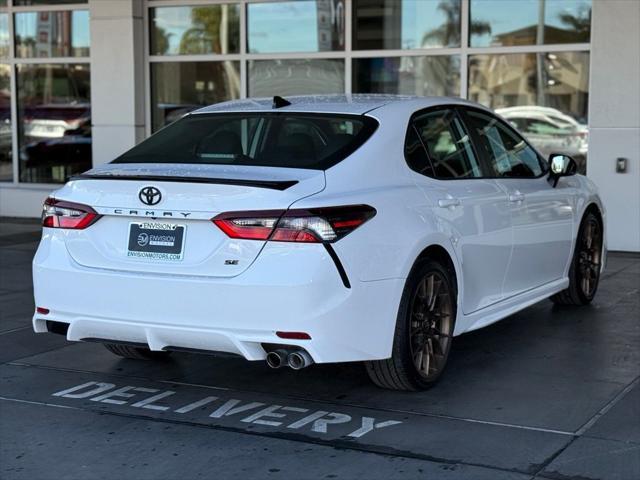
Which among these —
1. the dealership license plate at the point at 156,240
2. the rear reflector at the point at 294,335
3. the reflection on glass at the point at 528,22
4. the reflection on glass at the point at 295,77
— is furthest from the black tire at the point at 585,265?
the reflection on glass at the point at 295,77

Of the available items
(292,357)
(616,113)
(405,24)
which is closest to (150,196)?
(292,357)

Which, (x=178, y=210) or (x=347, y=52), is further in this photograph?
(x=347, y=52)

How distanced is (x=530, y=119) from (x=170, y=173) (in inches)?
308

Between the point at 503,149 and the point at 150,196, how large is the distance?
2.80 m

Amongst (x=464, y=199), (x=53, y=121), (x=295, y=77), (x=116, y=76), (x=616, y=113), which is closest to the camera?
(x=464, y=199)

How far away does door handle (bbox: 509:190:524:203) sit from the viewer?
6.55 metres

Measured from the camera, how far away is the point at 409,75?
1280cm

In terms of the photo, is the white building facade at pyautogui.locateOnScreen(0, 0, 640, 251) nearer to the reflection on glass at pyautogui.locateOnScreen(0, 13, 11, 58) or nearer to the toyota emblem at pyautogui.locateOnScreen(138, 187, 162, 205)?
Answer: the reflection on glass at pyautogui.locateOnScreen(0, 13, 11, 58)

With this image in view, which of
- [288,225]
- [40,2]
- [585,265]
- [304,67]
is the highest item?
[40,2]

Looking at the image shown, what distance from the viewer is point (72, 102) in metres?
14.8

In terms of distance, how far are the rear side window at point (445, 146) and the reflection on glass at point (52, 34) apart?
937 centimetres

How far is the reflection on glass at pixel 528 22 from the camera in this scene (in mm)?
11711

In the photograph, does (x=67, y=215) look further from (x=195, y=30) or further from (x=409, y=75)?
(x=195, y=30)

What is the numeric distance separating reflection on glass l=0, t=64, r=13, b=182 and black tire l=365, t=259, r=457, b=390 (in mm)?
11030
